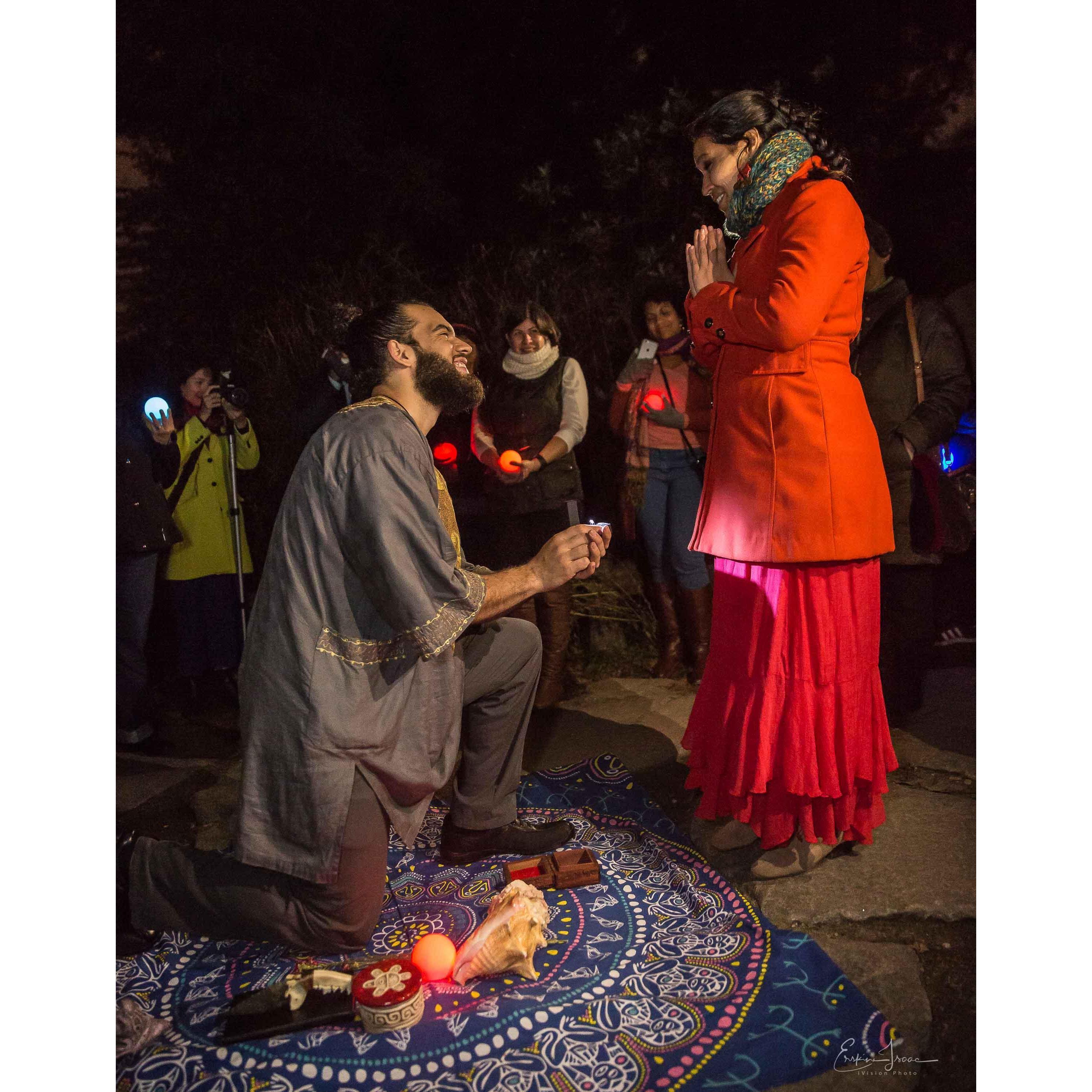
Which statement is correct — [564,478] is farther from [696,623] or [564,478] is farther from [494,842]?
[494,842]

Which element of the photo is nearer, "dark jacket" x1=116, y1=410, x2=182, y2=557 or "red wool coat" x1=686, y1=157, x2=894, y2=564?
"red wool coat" x1=686, y1=157, x2=894, y2=564

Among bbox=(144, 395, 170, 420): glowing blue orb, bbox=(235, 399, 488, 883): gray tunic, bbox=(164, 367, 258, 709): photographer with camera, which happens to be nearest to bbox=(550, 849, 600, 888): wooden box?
bbox=(235, 399, 488, 883): gray tunic

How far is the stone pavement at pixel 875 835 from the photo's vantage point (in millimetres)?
2242

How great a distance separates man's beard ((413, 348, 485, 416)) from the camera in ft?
9.07

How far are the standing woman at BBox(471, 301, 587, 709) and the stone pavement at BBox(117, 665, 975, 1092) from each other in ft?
1.47

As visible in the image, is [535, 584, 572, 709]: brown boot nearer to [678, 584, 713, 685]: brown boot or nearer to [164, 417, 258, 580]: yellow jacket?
[678, 584, 713, 685]: brown boot


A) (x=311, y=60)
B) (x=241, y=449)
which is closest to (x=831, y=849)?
(x=241, y=449)

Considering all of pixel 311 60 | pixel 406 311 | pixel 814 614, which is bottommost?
pixel 814 614

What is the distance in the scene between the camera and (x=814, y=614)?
2.62m

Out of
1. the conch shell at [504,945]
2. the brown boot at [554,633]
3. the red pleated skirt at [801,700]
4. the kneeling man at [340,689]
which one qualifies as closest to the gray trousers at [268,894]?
the kneeling man at [340,689]

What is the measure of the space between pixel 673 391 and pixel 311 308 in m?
3.47

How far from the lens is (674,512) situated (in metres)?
4.67

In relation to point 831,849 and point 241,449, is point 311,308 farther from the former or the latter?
point 831,849

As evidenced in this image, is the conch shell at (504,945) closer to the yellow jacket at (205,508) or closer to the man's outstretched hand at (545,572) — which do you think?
the man's outstretched hand at (545,572)
